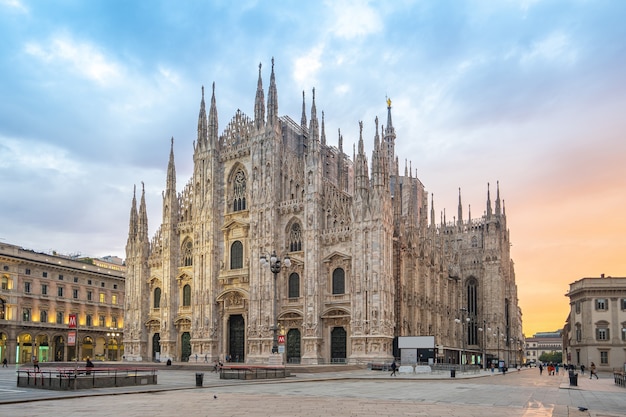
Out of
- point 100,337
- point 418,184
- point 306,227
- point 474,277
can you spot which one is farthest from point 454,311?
point 100,337

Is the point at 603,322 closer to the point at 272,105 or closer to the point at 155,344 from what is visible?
the point at 272,105

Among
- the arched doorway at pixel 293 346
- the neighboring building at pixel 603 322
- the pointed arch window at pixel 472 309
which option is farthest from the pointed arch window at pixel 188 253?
the neighboring building at pixel 603 322

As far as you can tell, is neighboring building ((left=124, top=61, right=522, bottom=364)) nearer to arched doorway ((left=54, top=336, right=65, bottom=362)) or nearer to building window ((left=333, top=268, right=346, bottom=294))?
building window ((left=333, top=268, right=346, bottom=294))

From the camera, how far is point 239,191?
67.3 metres

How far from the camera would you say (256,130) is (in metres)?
65.7

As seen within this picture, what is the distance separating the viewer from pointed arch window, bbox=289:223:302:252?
201 feet

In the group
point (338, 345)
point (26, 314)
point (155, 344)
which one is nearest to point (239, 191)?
point (338, 345)

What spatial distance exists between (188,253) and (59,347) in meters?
27.5

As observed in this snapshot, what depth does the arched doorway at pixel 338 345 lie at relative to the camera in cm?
5759

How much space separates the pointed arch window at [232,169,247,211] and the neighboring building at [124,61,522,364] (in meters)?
0.13

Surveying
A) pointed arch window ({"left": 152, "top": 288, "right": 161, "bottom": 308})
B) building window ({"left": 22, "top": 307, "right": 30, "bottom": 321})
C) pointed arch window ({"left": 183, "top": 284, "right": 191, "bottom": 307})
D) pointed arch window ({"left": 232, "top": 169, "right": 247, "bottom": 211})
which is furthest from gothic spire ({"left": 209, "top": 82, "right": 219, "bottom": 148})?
building window ({"left": 22, "top": 307, "right": 30, "bottom": 321})

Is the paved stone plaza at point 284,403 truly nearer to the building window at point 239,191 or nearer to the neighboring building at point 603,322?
the building window at point 239,191

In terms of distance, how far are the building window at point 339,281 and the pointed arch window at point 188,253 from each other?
18.5 m

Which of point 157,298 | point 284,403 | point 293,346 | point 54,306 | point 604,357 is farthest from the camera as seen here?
point 604,357
